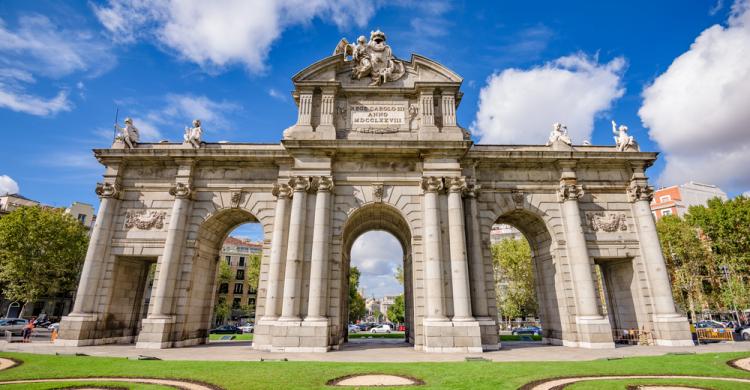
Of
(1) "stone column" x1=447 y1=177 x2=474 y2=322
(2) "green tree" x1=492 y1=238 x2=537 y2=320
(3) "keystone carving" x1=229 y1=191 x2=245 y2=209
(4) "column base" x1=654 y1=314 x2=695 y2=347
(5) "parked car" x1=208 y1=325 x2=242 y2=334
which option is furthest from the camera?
(2) "green tree" x1=492 y1=238 x2=537 y2=320

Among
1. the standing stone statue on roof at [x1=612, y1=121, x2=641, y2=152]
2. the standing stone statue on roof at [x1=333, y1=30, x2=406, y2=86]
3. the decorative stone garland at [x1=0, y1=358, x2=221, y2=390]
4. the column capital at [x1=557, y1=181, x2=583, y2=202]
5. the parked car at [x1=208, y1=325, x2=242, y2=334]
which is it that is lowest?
the parked car at [x1=208, y1=325, x2=242, y2=334]

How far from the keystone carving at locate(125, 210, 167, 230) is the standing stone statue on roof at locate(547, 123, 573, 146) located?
25740 millimetres

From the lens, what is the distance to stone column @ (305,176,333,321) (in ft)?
64.0

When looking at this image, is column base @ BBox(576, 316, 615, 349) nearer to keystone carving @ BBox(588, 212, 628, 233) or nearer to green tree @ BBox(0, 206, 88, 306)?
keystone carving @ BBox(588, 212, 628, 233)

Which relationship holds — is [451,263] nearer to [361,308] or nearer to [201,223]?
[201,223]

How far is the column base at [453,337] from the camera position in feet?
60.7

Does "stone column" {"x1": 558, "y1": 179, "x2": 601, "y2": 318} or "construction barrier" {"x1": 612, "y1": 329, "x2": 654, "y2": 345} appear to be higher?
"stone column" {"x1": 558, "y1": 179, "x2": 601, "y2": 318}

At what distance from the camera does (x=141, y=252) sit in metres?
23.0

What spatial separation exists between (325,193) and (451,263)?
806cm

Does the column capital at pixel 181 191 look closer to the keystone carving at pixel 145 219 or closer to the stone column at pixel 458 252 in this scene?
the keystone carving at pixel 145 219

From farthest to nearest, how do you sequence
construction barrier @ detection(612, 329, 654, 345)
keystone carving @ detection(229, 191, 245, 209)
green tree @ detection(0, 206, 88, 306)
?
green tree @ detection(0, 206, 88, 306) < keystone carving @ detection(229, 191, 245, 209) < construction barrier @ detection(612, 329, 654, 345)

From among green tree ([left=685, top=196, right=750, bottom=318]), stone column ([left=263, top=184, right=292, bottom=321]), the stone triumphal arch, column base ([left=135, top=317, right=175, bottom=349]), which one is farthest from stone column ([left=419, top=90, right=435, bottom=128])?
green tree ([left=685, top=196, right=750, bottom=318])

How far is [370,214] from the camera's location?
24.4 meters

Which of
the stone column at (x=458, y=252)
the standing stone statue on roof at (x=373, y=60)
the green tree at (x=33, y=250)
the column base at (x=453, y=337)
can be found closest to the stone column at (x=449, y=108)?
the standing stone statue on roof at (x=373, y=60)
